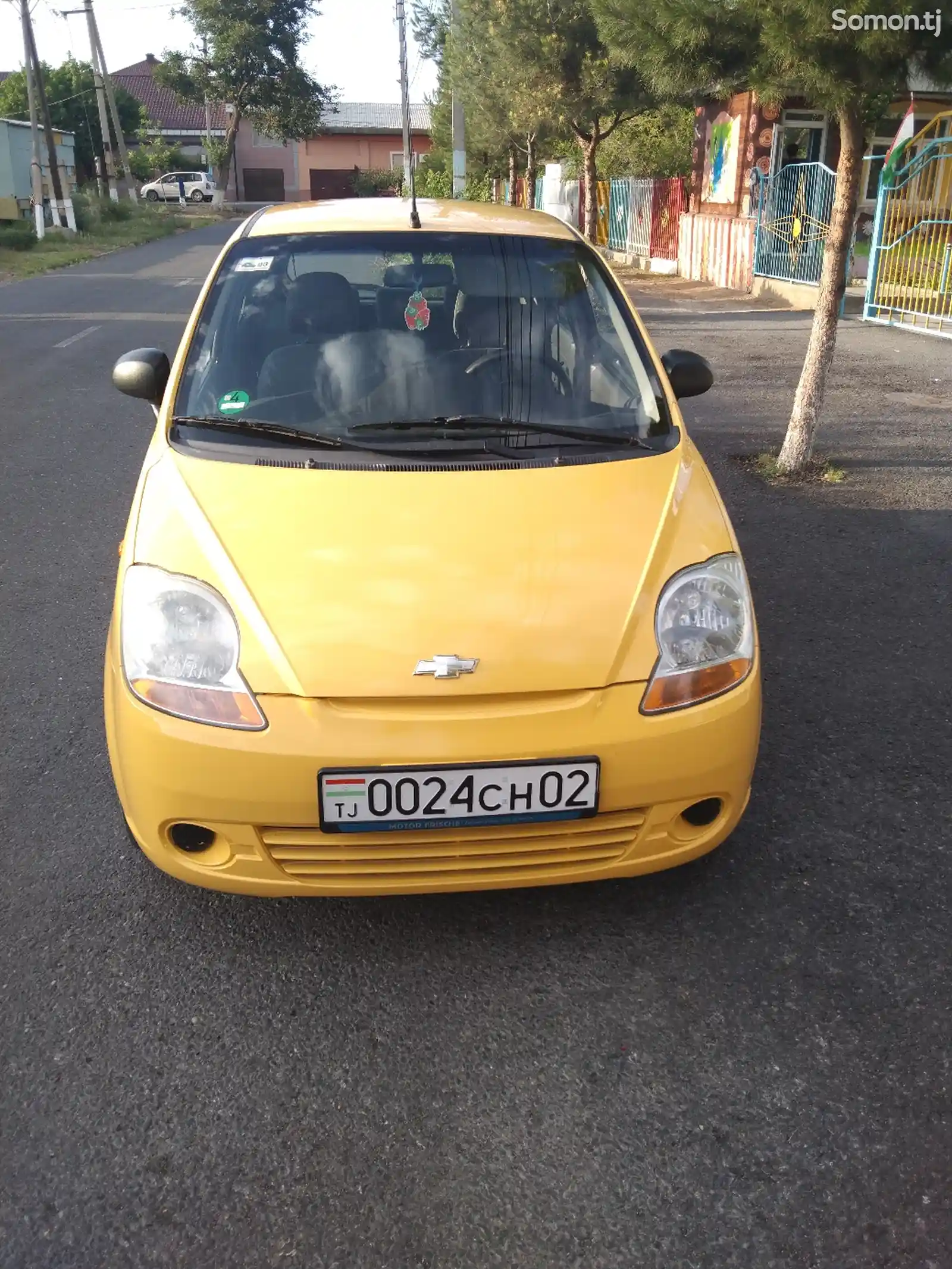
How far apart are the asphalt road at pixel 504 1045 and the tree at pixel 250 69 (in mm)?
63141

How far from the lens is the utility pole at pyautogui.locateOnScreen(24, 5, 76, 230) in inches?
1169

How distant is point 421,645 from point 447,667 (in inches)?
3.3

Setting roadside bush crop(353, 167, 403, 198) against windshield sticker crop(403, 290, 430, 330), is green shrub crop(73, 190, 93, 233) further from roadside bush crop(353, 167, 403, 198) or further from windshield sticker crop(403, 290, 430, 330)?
windshield sticker crop(403, 290, 430, 330)

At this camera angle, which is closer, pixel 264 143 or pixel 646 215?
pixel 646 215

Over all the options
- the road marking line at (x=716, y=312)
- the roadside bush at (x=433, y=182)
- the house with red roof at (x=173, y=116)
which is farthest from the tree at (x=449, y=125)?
the house with red roof at (x=173, y=116)

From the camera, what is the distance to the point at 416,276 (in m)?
3.66

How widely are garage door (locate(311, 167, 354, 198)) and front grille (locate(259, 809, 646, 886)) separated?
72.7m

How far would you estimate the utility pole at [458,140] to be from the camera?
23203 millimetres

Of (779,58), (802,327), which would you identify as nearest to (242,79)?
(802,327)

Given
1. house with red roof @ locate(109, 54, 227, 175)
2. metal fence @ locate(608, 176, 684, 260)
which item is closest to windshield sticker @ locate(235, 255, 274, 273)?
metal fence @ locate(608, 176, 684, 260)

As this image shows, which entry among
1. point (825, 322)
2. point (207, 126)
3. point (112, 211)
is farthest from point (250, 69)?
point (825, 322)

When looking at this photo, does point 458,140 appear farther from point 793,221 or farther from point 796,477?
point 796,477

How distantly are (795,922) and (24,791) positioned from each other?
2.27 metres

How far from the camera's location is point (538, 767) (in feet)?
7.93
